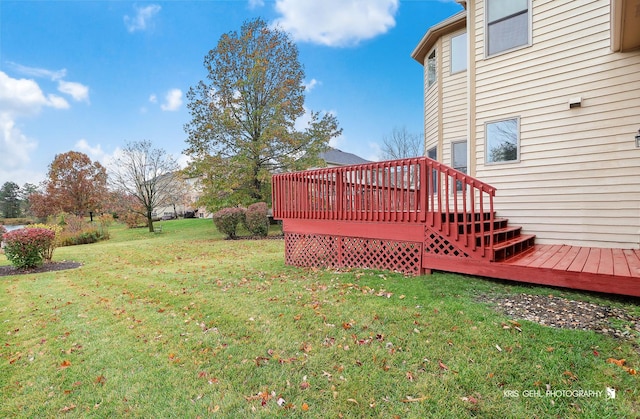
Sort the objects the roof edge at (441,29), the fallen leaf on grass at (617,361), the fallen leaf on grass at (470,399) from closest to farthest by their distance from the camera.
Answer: the fallen leaf on grass at (470,399), the fallen leaf on grass at (617,361), the roof edge at (441,29)

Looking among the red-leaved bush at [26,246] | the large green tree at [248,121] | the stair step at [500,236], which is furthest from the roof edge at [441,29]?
the red-leaved bush at [26,246]

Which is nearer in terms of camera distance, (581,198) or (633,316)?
(633,316)

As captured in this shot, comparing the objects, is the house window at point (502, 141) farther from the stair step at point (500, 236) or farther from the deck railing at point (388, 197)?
the stair step at point (500, 236)

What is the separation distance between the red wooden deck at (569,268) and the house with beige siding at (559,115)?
0.89 metres

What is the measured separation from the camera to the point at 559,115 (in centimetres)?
579

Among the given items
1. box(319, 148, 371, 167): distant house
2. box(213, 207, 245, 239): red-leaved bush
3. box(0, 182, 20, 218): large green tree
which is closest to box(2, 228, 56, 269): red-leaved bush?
box(213, 207, 245, 239): red-leaved bush

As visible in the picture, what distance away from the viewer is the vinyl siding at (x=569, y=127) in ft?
17.1

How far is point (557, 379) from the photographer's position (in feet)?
7.18

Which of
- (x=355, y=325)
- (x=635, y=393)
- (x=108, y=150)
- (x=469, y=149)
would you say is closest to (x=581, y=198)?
(x=469, y=149)

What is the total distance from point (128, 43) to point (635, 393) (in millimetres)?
19829

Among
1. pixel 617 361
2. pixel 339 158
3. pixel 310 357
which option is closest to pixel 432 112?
pixel 617 361

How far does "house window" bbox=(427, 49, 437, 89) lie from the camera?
9555 millimetres

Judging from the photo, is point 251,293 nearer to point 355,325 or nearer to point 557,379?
point 355,325

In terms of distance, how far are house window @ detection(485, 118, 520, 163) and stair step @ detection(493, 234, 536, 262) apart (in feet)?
5.98
